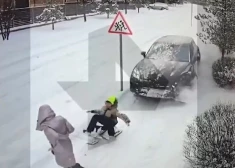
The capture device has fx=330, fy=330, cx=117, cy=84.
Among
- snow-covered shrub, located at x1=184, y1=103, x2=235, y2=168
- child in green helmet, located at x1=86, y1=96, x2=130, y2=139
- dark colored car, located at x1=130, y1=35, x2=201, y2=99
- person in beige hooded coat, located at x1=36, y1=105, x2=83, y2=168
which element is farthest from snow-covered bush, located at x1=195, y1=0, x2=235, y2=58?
person in beige hooded coat, located at x1=36, y1=105, x2=83, y2=168

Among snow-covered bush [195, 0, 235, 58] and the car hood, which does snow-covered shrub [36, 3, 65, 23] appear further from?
the car hood

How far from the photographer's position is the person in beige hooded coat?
540 cm

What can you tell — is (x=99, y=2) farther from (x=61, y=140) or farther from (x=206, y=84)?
(x=61, y=140)

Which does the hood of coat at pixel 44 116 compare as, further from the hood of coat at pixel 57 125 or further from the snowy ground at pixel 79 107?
the snowy ground at pixel 79 107

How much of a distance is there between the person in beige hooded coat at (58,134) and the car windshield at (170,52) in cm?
523

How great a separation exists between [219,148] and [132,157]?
1.81 m

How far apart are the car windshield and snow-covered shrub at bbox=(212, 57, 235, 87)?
110 cm

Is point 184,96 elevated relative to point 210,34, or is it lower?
lower

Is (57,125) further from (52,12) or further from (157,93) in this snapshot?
(52,12)

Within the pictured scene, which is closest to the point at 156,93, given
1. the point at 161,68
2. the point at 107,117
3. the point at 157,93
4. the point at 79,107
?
the point at 157,93

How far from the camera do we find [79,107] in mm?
8789

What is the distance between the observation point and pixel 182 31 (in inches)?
774

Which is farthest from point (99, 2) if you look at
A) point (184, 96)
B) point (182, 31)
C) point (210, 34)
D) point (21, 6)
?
point (184, 96)

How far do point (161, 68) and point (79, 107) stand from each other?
2.55 metres
